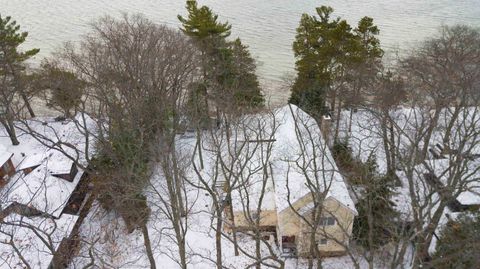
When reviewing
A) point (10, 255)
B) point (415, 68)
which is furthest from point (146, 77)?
point (415, 68)

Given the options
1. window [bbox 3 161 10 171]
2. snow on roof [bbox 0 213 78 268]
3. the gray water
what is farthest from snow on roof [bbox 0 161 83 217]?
the gray water

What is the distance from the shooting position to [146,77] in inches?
672

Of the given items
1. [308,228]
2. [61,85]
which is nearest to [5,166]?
[61,85]

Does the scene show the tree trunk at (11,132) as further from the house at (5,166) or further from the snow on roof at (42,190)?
the snow on roof at (42,190)

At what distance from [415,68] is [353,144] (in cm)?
510

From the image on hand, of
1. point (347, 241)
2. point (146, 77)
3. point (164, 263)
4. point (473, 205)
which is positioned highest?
point (146, 77)

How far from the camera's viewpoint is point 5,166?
21.6 metres

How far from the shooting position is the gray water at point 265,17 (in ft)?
117

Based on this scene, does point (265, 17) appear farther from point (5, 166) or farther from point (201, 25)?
point (5, 166)

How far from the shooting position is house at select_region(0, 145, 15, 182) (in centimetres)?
2119

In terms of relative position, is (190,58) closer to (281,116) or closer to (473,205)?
(281,116)

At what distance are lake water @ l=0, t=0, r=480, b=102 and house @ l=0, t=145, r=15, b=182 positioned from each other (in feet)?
51.8

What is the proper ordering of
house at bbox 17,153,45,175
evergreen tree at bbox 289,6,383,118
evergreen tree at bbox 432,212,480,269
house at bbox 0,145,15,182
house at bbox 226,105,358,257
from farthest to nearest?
house at bbox 0,145,15,182 → evergreen tree at bbox 289,6,383,118 → house at bbox 17,153,45,175 → house at bbox 226,105,358,257 → evergreen tree at bbox 432,212,480,269

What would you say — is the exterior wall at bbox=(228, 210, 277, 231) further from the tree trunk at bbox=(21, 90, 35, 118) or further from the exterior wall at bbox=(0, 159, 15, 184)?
the tree trunk at bbox=(21, 90, 35, 118)
